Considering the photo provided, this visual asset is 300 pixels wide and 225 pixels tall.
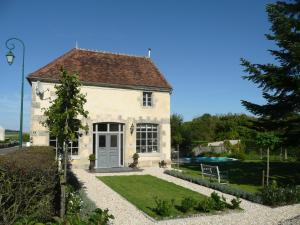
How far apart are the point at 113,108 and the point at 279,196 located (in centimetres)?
1199

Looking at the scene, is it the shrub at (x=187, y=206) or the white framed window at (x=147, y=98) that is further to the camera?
the white framed window at (x=147, y=98)

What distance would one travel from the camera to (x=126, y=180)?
50.9 ft

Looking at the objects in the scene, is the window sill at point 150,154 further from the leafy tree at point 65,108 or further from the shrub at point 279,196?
the leafy tree at point 65,108

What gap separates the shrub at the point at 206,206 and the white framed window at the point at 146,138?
11121mm

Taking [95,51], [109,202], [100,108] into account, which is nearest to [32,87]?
[100,108]

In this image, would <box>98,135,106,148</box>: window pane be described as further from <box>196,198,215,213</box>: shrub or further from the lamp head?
<box>196,198,215,213</box>: shrub

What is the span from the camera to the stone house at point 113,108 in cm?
1836

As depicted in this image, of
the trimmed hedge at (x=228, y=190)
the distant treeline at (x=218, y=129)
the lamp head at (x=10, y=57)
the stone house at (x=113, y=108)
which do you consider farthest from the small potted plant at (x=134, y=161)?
the distant treeline at (x=218, y=129)

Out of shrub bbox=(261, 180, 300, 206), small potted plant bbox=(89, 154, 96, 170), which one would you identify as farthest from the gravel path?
small potted plant bbox=(89, 154, 96, 170)

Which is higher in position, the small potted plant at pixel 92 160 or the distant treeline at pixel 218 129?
the distant treeline at pixel 218 129

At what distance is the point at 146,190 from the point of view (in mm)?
13148

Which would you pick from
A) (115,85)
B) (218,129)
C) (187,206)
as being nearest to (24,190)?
(187,206)

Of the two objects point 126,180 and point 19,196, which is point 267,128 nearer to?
point 126,180

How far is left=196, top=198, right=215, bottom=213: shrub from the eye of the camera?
962 cm
